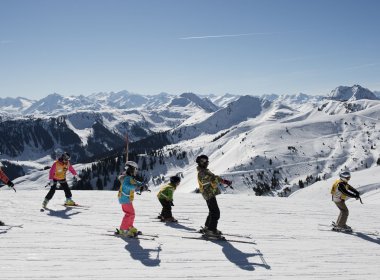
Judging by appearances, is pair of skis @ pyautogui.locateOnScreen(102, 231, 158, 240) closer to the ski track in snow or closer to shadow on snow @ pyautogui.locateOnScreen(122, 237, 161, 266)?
shadow on snow @ pyautogui.locateOnScreen(122, 237, 161, 266)

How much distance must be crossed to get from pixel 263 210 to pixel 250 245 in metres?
7.41

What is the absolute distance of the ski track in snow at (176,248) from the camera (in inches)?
367

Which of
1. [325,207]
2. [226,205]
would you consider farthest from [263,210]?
[325,207]

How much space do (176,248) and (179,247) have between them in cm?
14

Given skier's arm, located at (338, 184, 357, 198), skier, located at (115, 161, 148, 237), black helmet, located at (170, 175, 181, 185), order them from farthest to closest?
black helmet, located at (170, 175, 181, 185) < skier's arm, located at (338, 184, 357, 198) < skier, located at (115, 161, 148, 237)

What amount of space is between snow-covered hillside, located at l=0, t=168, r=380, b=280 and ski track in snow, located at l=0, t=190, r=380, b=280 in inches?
1.0

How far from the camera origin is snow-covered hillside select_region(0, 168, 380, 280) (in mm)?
9352

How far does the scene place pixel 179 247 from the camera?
1146cm

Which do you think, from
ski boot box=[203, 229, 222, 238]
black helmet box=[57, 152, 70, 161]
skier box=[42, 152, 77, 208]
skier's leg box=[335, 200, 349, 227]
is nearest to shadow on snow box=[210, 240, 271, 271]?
ski boot box=[203, 229, 222, 238]

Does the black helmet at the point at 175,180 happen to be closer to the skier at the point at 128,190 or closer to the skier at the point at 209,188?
the skier at the point at 209,188

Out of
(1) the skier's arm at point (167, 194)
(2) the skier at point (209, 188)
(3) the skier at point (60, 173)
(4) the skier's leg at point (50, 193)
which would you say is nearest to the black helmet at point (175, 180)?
(1) the skier's arm at point (167, 194)

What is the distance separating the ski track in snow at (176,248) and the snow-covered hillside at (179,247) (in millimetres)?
26

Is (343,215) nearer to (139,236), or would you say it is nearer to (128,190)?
(139,236)

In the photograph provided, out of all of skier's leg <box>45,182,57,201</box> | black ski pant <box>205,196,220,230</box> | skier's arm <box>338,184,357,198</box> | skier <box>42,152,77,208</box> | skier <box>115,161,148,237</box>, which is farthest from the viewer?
skier <box>42,152,77,208</box>
